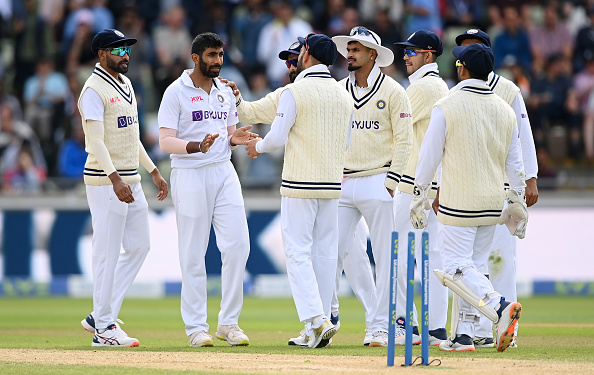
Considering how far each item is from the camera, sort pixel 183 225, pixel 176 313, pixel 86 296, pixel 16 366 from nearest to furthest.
Result: pixel 16 366 < pixel 183 225 < pixel 176 313 < pixel 86 296

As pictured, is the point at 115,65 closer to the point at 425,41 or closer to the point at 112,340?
the point at 112,340

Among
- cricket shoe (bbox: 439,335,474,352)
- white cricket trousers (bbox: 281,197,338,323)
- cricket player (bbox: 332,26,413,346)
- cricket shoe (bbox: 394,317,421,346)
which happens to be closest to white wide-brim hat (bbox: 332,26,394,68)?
cricket player (bbox: 332,26,413,346)

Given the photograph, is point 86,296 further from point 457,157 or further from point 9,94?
point 457,157

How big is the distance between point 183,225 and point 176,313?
5.02 metres

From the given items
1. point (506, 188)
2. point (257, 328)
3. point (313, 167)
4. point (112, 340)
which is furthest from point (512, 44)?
point (112, 340)

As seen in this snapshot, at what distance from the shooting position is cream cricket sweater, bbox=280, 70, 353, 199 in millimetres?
8367

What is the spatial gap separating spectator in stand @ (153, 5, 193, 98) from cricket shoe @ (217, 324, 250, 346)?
9719 millimetres

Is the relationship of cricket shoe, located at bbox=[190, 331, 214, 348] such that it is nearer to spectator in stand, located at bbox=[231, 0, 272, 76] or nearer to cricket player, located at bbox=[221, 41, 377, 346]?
cricket player, located at bbox=[221, 41, 377, 346]

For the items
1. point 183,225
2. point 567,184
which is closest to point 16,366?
point 183,225

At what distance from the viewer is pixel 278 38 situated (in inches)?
713

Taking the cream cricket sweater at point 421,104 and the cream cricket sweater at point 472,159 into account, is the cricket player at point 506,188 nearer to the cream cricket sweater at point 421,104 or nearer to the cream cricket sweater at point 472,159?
the cream cricket sweater at point 421,104

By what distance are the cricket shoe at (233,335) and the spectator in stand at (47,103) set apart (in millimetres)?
9294

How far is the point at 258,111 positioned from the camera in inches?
357

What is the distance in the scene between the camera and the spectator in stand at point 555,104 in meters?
17.3
